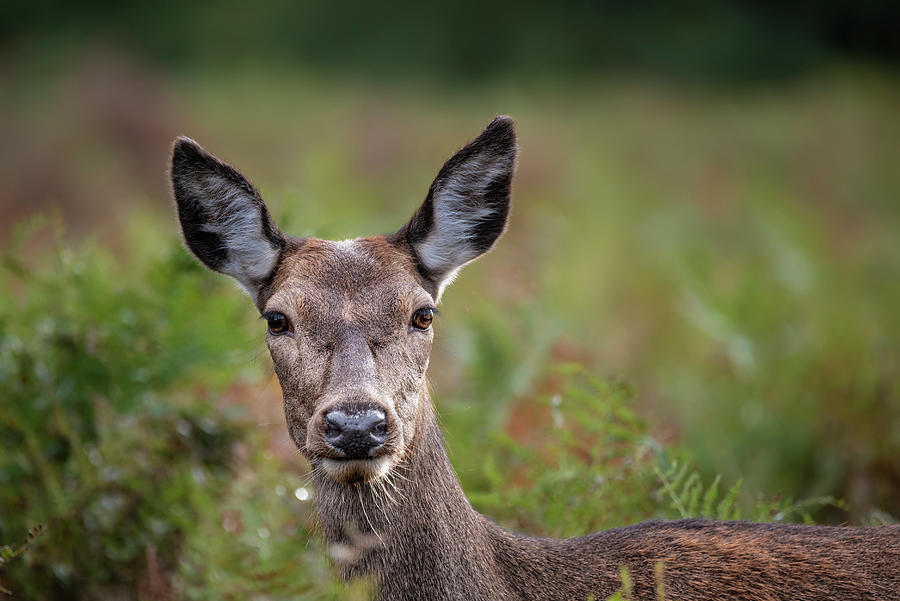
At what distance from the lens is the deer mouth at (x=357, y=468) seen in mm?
3902

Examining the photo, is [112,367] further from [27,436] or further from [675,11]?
[675,11]

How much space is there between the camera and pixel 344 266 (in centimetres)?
448

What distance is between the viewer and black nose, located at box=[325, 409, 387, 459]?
3801mm

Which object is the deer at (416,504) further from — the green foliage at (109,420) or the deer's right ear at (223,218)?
the green foliage at (109,420)

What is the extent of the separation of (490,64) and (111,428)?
20.2 meters

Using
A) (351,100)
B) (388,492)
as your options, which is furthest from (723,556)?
(351,100)

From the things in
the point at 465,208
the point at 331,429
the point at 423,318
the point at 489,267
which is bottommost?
the point at 331,429

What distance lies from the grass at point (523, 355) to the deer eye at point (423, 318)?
83cm

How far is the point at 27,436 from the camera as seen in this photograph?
5.76 m

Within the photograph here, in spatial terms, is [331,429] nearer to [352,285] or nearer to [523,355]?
[352,285]

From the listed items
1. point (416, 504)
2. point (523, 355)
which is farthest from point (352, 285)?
point (523, 355)

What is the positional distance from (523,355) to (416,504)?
4.41 meters

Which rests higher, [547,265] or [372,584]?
[547,265]

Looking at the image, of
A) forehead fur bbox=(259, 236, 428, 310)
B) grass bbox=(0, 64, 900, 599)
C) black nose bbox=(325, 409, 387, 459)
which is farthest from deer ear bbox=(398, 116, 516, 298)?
black nose bbox=(325, 409, 387, 459)
